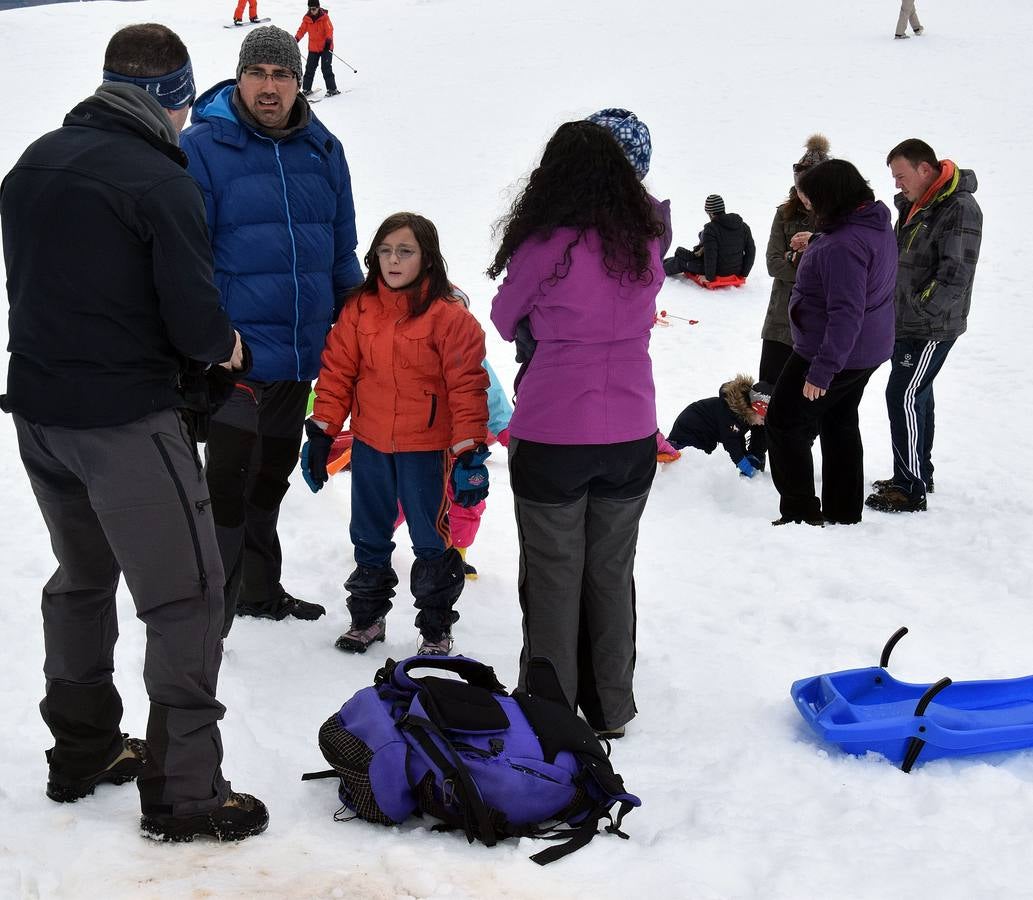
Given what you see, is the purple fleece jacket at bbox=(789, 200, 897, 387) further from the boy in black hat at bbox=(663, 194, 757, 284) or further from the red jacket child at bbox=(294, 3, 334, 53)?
the red jacket child at bbox=(294, 3, 334, 53)

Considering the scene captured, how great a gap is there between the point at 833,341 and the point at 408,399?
2.31 meters

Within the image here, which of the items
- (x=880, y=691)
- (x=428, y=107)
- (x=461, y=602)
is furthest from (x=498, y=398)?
Result: (x=428, y=107)

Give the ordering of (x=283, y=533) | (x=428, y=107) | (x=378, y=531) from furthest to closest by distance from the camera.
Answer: (x=428, y=107), (x=283, y=533), (x=378, y=531)

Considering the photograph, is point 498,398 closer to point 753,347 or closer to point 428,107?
point 753,347

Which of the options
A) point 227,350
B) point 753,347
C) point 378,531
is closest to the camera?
point 227,350

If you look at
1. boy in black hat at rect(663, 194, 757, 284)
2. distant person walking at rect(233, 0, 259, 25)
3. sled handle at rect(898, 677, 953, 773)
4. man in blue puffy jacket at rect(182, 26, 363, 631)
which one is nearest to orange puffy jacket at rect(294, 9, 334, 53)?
distant person walking at rect(233, 0, 259, 25)

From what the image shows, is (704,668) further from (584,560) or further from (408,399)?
(408,399)

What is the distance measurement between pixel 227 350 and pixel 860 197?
3.49 m

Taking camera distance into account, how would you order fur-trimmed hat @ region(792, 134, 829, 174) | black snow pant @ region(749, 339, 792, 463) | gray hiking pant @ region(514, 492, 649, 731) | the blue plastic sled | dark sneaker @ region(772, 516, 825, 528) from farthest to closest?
black snow pant @ region(749, 339, 792, 463), fur-trimmed hat @ region(792, 134, 829, 174), dark sneaker @ region(772, 516, 825, 528), gray hiking pant @ region(514, 492, 649, 731), the blue plastic sled

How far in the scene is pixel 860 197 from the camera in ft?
16.4

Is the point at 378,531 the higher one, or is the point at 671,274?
the point at 671,274

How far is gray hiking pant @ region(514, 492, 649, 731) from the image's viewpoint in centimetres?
349

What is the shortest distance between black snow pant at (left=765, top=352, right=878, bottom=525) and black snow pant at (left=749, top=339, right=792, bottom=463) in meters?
0.61

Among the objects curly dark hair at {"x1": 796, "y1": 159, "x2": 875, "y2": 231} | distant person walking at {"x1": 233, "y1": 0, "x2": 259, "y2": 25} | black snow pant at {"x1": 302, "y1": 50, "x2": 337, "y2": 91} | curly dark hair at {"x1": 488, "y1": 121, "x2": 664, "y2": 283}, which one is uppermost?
distant person walking at {"x1": 233, "y1": 0, "x2": 259, "y2": 25}
